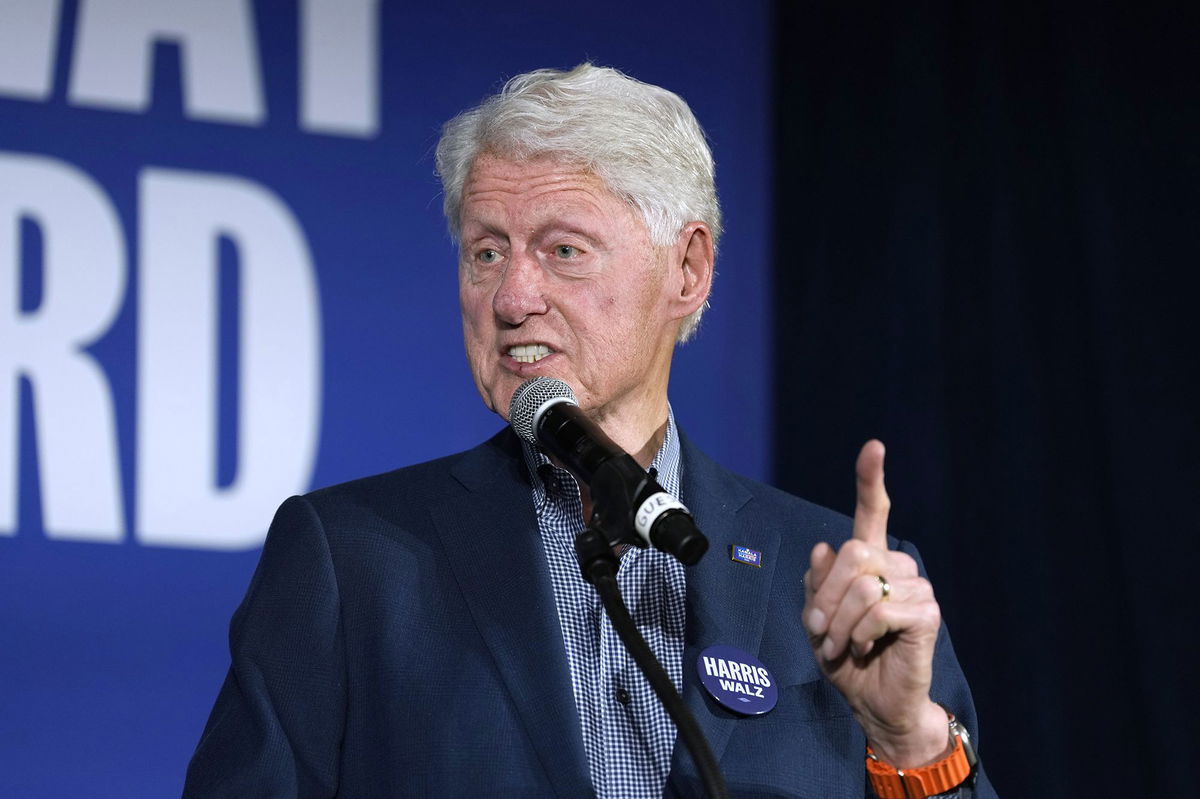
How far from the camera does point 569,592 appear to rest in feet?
6.28

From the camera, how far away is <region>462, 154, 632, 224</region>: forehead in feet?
6.66

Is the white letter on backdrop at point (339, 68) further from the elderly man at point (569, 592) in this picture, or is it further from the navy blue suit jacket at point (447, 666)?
the navy blue suit jacket at point (447, 666)

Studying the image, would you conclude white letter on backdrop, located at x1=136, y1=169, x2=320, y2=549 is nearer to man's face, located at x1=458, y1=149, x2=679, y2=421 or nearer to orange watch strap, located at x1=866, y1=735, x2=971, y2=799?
man's face, located at x1=458, y1=149, x2=679, y2=421

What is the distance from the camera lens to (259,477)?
10.2 ft

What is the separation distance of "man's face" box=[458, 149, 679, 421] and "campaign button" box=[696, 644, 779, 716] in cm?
39

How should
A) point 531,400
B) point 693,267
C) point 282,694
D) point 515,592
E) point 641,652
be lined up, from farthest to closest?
1. point 693,267
2. point 515,592
3. point 282,694
4. point 531,400
5. point 641,652

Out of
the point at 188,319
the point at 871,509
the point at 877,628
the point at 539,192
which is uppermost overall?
the point at 539,192

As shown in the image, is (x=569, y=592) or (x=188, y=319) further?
(x=188, y=319)

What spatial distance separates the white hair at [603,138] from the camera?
206 cm

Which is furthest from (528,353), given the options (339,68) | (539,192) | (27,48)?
(27,48)

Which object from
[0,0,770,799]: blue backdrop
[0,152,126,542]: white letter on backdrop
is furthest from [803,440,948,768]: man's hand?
[0,152,126,542]: white letter on backdrop

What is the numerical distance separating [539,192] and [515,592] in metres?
0.56

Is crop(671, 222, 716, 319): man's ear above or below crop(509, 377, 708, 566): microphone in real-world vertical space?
above

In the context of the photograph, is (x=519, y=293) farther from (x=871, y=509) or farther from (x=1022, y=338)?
(x=1022, y=338)
